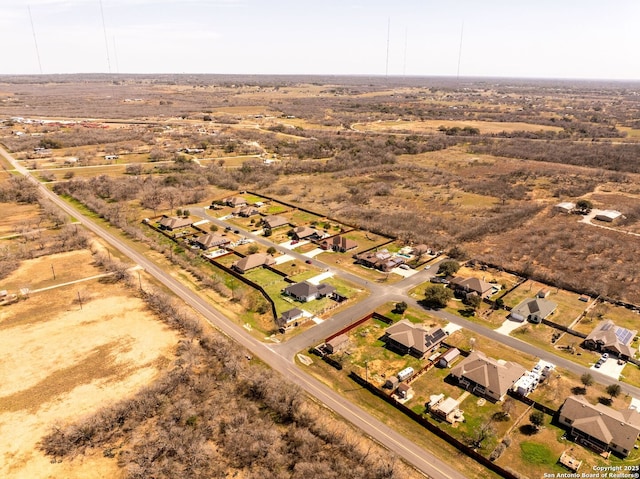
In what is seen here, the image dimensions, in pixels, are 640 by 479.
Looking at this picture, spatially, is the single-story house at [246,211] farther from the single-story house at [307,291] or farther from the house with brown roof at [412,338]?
the house with brown roof at [412,338]

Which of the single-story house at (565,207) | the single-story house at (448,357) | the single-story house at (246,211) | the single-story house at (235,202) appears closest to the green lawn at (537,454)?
the single-story house at (448,357)

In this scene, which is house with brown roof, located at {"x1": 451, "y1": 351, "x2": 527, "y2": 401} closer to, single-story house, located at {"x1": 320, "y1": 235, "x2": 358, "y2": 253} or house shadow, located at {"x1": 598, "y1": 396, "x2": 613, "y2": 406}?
house shadow, located at {"x1": 598, "y1": 396, "x2": 613, "y2": 406}

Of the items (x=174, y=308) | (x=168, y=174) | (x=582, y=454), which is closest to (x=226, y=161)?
(x=168, y=174)

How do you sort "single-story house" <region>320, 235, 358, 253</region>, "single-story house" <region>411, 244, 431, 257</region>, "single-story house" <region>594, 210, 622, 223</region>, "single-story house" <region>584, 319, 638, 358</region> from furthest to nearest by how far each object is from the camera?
1. "single-story house" <region>594, 210, 622, 223</region>
2. "single-story house" <region>320, 235, 358, 253</region>
3. "single-story house" <region>411, 244, 431, 257</region>
4. "single-story house" <region>584, 319, 638, 358</region>

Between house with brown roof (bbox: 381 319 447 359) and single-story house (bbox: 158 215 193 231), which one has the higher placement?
single-story house (bbox: 158 215 193 231)

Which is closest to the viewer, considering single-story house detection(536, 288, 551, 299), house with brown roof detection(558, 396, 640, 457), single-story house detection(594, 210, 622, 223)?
house with brown roof detection(558, 396, 640, 457)

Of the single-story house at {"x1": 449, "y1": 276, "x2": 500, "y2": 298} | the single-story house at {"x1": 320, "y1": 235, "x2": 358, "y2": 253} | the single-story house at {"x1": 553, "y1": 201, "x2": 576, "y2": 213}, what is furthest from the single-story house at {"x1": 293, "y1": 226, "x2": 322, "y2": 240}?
the single-story house at {"x1": 553, "y1": 201, "x2": 576, "y2": 213}

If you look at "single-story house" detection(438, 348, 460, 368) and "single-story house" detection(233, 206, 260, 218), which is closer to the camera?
"single-story house" detection(438, 348, 460, 368)

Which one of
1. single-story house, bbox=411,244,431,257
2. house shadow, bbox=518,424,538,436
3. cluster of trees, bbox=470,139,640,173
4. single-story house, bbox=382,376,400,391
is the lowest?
house shadow, bbox=518,424,538,436
